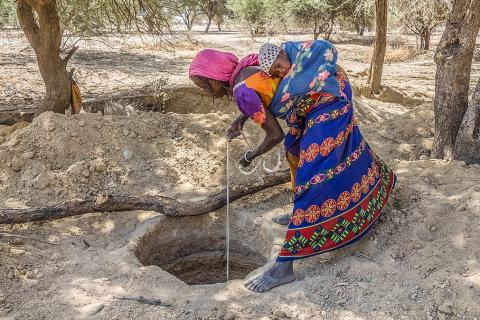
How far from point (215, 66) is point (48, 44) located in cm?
385

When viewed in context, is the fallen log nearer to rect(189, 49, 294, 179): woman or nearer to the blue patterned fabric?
rect(189, 49, 294, 179): woman

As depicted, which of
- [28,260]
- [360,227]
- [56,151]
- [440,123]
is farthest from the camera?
[56,151]

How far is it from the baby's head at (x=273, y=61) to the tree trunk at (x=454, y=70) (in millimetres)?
1990

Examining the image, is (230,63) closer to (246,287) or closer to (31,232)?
(246,287)

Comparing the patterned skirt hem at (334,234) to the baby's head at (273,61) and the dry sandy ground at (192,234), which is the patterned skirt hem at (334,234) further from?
the baby's head at (273,61)

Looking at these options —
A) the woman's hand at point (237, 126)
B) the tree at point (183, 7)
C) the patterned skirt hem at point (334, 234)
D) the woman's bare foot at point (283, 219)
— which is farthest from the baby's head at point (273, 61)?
the tree at point (183, 7)

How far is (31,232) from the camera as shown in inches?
149

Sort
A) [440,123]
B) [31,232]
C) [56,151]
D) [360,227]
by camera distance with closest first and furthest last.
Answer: [360,227] → [31,232] → [440,123] → [56,151]

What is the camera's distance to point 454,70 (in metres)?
3.98

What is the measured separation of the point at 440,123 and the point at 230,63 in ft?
7.74

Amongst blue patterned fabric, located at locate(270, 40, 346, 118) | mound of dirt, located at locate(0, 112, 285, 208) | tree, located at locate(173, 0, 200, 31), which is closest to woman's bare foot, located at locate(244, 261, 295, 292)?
blue patterned fabric, located at locate(270, 40, 346, 118)

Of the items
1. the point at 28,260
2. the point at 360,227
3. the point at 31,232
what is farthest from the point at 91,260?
the point at 360,227

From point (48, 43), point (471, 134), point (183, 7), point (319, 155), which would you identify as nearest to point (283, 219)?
point (319, 155)

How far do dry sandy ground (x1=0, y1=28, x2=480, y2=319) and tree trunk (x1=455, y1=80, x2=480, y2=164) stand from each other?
0.64 feet
